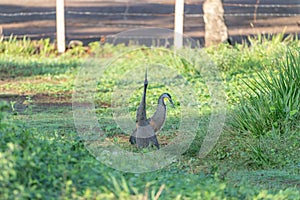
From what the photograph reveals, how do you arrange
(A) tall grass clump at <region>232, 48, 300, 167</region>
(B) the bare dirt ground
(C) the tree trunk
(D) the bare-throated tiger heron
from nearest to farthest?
(A) tall grass clump at <region>232, 48, 300, 167</region> → (D) the bare-throated tiger heron → (C) the tree trunk → (B) the bare dirt ground

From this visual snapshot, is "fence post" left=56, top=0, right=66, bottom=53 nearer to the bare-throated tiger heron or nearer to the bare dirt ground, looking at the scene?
the bare dirt ground

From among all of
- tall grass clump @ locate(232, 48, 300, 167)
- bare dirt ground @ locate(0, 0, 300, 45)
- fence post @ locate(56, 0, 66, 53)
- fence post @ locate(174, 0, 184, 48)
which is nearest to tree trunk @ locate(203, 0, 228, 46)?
fence post @ locate(174, 0, 184, 48)

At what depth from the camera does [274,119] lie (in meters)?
7.96

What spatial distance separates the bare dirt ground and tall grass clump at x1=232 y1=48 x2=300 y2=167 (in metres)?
7.20

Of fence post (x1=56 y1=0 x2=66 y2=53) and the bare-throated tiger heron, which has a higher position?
fence post (x1=56 y1=0 x2=66 y2=53)

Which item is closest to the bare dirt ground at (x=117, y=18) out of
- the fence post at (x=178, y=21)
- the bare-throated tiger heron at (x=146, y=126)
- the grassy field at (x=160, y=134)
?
the fence post at (x=178, y=21)

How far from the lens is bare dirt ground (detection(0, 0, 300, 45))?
1659cm

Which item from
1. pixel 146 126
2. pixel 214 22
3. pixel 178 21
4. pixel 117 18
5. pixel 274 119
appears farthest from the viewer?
pixel 117 18

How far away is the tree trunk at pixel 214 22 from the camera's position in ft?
44.3

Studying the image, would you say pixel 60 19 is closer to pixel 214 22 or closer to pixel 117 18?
pixel 214 22

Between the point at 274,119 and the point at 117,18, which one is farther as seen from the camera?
the point at 117,18

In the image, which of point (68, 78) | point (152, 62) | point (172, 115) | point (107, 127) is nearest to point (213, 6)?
point (152, 62)

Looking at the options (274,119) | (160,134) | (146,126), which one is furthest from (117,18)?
(146,126)

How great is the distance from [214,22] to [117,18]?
536cm
